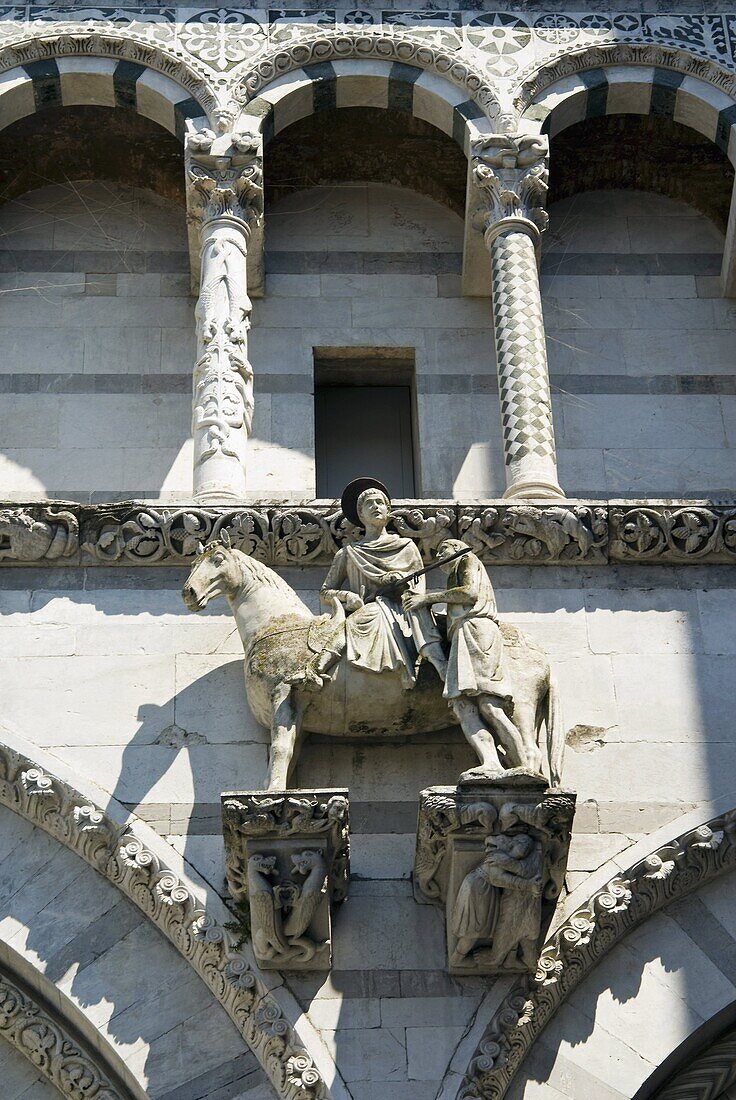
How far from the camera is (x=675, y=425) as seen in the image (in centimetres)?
1243

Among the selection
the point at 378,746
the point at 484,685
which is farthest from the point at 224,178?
the point at 484,685

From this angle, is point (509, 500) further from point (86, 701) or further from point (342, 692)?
point (86, 701)

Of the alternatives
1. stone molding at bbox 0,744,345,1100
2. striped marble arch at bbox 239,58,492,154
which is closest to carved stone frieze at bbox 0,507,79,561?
stone molding at bbox 0,744,345,1100

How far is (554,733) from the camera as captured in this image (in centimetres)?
944

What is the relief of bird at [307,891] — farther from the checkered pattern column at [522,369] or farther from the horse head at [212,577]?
the checkered pattern column at [522,369]

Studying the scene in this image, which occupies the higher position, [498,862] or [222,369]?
[222,369]

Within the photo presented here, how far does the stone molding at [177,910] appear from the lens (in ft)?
28.3

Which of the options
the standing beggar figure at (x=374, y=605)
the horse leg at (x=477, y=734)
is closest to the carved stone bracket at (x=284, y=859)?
the horse leg at (x=477, y=734)

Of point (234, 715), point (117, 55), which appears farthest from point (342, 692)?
point (117, 55)

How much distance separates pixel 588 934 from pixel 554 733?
1023 millimetres

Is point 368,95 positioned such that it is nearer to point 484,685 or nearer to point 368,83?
point 368,83

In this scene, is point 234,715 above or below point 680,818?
above

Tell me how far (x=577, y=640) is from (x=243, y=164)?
13.6ft

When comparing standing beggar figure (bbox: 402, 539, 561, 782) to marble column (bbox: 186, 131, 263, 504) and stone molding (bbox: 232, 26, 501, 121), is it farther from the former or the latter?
stone molding (bbox: 232, 26, 501, 121)
